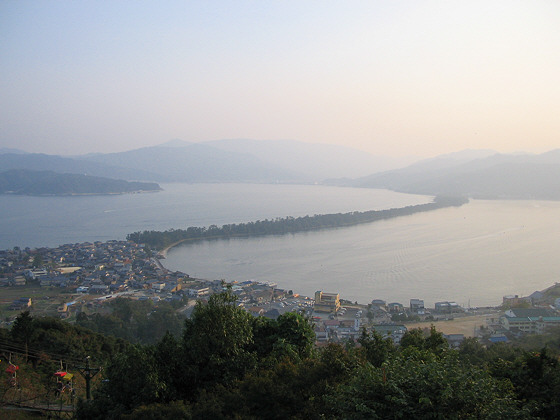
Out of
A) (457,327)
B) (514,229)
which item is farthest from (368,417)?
(514,229)

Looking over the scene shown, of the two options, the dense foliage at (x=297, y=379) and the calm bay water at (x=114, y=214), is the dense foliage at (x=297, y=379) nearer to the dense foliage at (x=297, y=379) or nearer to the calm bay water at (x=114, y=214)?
the dense foliage at (x=297, y=379)

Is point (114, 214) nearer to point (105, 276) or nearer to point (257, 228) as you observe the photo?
point (257, 228)

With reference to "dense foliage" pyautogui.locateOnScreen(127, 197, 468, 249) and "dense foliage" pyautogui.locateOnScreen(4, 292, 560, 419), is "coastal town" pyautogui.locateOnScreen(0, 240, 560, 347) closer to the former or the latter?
"dense foliage" pyautogui.locateOnScreen(4, 292, 560, 419)

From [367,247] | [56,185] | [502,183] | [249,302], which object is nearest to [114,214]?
[56,185]

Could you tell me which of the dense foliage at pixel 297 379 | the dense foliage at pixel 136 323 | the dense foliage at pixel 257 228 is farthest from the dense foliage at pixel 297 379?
the dense foliage at pixel 257 228

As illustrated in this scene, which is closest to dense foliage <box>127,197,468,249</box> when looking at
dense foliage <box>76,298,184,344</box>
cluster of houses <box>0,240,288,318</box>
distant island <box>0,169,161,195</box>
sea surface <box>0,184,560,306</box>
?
sea surface <box>0,184,560,306</box>

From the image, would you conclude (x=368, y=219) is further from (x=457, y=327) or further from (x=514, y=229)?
(x=457, y=327)
